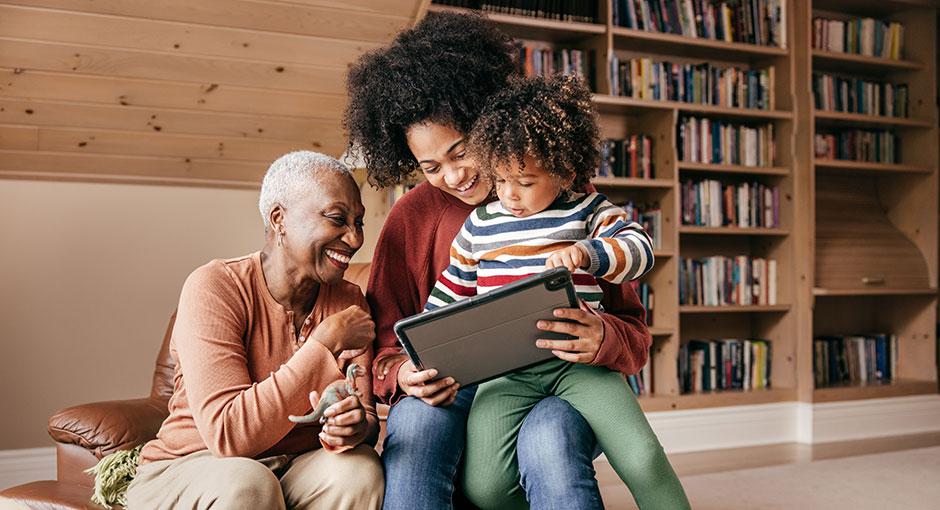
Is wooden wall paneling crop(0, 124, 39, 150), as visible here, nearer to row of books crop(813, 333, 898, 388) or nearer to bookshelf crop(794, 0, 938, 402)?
bookshelf crop(794, 0, 938, 402)

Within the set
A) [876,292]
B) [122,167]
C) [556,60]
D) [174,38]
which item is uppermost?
[556,60]

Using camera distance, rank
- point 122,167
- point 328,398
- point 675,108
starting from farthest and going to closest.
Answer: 1. point 675,108
2. point 122,167
3. point 328,398

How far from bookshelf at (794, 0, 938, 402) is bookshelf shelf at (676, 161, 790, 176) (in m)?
0.25

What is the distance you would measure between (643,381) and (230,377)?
2939 mm

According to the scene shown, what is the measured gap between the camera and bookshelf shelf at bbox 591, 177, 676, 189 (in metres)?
3.92

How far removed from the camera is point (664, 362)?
408 cm

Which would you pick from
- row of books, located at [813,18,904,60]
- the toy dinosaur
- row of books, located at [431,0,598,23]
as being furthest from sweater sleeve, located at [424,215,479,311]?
row of books, located at [813,18,904,60]

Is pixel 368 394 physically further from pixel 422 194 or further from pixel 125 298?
pixel 125 298

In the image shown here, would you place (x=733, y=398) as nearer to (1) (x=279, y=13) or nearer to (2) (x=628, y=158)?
(2) (x=628, y=158)

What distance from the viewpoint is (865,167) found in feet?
14.5

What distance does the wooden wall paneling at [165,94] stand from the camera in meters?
2.95

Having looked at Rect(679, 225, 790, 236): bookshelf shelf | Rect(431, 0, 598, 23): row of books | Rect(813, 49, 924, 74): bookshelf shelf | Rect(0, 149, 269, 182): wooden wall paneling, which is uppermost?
Rect(431, 0, 598, 23): row of books

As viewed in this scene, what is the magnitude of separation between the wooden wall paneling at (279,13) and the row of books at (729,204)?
1.81 metres

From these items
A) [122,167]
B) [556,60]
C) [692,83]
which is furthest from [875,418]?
[122,167]
